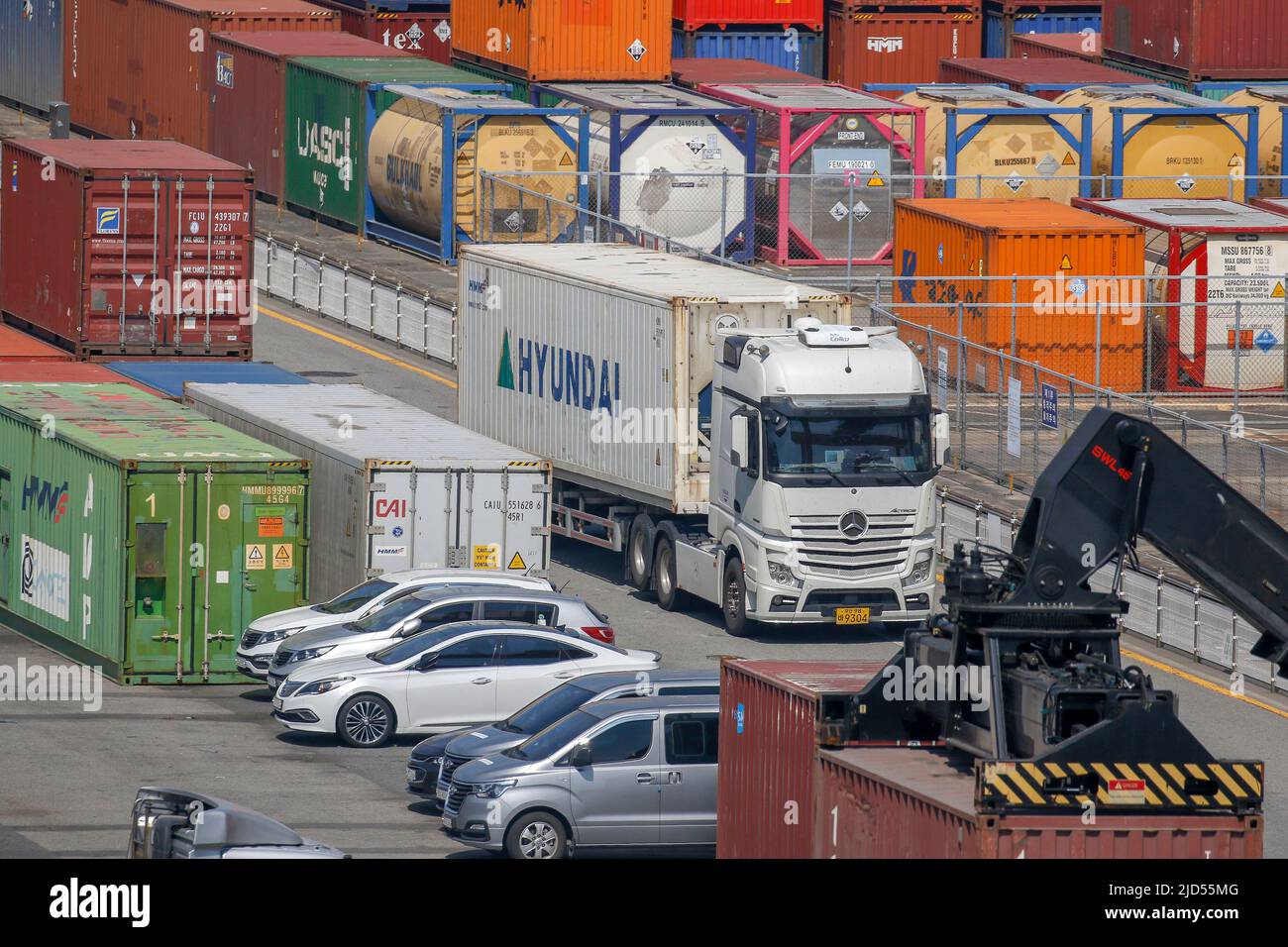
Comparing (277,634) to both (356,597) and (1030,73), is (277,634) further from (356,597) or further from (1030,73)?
(1030,73)

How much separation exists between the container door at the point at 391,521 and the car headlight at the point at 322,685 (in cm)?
318

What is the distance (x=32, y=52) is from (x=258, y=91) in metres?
11.3

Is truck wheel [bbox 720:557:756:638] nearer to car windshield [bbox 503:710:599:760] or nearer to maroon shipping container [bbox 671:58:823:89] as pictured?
car windshield [bbox 503:710:599:760]

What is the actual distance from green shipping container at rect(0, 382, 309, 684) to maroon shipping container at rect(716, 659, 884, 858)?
9907 mm

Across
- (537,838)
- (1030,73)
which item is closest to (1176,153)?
(1030,73)

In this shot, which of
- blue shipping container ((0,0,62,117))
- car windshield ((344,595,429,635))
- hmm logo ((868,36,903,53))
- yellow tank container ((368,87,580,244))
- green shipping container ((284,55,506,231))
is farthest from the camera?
hmm logo ((868,36,903,53))

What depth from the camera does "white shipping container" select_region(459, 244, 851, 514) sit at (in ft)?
102

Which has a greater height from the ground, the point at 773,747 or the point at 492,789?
the point at 773,747

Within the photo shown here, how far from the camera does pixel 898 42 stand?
64.6m

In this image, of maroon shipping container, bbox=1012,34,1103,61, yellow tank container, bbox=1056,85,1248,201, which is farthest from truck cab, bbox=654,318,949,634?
maroon shipping container, bbox=1012,34,1103,61

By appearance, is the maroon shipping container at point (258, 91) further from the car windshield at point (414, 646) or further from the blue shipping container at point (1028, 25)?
the car windshield at point (414, 646)

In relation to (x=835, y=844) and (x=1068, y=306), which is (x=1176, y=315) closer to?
(x=1068, y=306)

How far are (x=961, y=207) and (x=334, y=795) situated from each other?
23173mm

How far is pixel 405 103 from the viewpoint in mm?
49844
